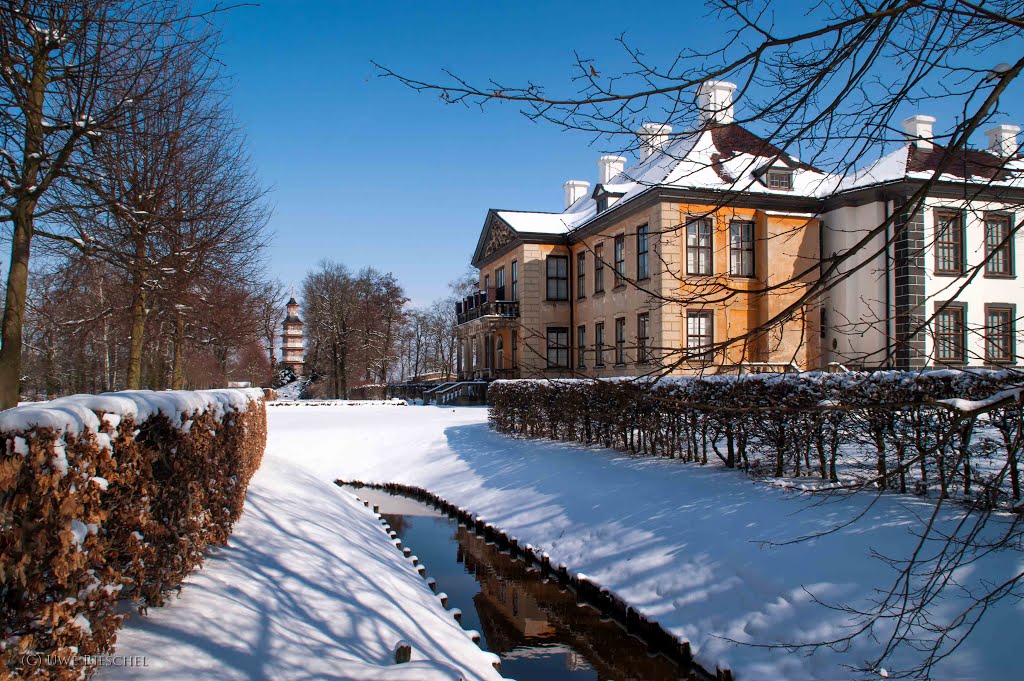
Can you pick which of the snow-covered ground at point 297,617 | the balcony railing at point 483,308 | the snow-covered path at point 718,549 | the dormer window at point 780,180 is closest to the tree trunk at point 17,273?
the snow-covered ground at point 297,617

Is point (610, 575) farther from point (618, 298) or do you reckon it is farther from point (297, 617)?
point (618, 298)

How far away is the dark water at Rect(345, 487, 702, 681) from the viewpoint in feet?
23.9

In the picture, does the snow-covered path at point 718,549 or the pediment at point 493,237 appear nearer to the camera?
the snow-covered path at point 718,549

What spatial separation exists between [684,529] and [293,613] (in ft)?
17.3

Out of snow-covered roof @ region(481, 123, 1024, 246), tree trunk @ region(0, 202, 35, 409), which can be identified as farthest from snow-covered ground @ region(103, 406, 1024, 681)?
snow-covered roof @ region(481, 123, 1024, 246)

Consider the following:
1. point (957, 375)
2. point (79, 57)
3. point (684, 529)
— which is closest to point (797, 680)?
point (684, 529)

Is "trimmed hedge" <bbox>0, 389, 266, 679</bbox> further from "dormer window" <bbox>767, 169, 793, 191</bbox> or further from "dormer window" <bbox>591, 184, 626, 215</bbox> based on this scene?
"dormer window" <bbox>591, 184, 626, 215</bbox>

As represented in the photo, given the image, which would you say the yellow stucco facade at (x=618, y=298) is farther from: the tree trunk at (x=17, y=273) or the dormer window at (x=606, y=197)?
the tree trunk at (x=17, y=273)

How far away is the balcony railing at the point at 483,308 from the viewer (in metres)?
35.3

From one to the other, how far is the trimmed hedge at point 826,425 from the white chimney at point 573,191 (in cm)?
2643

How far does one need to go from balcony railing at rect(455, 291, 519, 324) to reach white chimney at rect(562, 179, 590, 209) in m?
7.93

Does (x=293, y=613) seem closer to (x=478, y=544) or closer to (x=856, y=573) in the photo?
(x=856, y=573)

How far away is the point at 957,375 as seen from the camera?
7.92m

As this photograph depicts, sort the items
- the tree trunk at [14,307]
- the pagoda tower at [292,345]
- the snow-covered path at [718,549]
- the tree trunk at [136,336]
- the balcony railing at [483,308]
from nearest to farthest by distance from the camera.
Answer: the snow-covered path at [718,549]
the tree trunk at [14,307]
the tree trunk at [136,336]
the balcony railing at [483,308]
the pagoda tower at [292,345]
